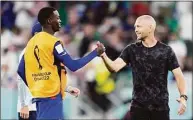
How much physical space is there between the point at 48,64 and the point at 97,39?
693 centimetres

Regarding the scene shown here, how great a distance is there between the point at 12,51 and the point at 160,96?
655cm

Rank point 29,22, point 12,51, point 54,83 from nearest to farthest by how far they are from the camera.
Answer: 1. point 54,83
2. point 12,51
3. point 29,22

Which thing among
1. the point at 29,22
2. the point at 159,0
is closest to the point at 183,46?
the point at 159,0

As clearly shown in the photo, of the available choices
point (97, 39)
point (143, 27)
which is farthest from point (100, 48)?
point (97, 39)

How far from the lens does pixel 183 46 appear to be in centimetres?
1502

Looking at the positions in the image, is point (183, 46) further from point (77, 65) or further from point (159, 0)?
point (77, 65)

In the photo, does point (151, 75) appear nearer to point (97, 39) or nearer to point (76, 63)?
point (76, 63)

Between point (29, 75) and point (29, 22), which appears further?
point (29, 22)

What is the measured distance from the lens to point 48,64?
8.35 m

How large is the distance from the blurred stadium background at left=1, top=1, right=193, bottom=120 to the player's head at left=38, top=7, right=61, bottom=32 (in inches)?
227

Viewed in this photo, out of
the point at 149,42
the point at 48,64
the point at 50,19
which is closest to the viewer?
the point at 48,64

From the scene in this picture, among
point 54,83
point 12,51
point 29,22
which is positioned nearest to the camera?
point 54,83

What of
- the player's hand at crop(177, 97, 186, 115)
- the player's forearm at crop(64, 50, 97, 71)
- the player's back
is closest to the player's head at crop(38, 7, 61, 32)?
the player's back

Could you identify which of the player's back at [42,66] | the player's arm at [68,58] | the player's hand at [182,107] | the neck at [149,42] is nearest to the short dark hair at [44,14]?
the player's back at [42,66]
